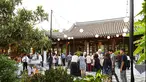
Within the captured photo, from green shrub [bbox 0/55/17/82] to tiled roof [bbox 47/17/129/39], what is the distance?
19135 mm

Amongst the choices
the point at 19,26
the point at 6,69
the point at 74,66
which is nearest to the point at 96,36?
the point at 74,66

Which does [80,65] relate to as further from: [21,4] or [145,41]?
[145,41]

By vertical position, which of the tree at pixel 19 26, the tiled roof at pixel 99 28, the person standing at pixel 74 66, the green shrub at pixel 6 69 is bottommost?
the person standing at pixel 74 66

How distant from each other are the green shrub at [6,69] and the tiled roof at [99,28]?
62.8 feet

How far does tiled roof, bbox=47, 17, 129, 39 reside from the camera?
2640 cm

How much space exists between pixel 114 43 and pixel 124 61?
612 inches

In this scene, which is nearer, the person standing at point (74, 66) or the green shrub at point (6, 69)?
the green shrub at point (6, 69)

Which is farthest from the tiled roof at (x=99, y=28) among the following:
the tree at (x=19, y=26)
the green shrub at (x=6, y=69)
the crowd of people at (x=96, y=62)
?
the green shrub at (x=6, y=69)

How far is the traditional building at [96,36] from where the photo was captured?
2614cm

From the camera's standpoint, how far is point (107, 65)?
1188 centimetres

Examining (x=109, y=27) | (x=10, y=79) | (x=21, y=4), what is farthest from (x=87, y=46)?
(x=10, y=79)

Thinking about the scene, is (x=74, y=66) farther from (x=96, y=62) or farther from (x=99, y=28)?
(x=99, y=28)

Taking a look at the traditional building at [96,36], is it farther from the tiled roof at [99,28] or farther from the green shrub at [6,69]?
the green shrub at [6,69]

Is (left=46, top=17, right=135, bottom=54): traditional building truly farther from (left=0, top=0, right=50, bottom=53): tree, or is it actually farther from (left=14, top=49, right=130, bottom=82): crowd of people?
(left=0, top=0, right=50, bottom=53): tree
